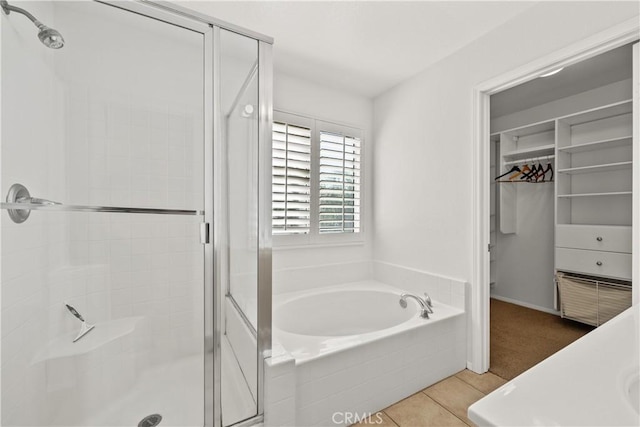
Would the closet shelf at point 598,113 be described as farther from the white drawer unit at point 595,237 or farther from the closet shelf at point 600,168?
the white drawer unit at point 595,237

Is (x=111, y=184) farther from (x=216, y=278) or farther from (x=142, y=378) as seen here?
(x=142, y=378)

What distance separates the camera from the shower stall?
3.76 feet

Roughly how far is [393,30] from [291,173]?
129cm

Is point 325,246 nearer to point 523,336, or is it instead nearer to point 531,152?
point 523,336

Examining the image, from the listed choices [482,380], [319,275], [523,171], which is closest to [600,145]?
[523,171]

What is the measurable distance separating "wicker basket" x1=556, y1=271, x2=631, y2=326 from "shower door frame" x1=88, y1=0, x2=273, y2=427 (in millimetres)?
2973

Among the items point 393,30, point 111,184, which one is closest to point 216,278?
point 111,184

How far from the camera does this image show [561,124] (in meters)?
2.94

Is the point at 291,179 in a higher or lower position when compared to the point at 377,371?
higher

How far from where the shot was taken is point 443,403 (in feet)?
5.62

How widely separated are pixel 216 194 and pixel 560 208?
3.42 m

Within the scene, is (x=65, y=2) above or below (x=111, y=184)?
above

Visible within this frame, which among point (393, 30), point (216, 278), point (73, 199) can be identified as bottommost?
point (216, 278)

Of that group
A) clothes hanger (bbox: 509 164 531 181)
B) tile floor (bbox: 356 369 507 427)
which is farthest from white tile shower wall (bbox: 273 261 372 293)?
clothes hanger (bbox: 509 164 531 181)
